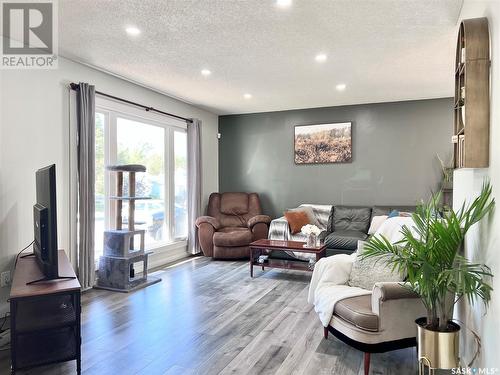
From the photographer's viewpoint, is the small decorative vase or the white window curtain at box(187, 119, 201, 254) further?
the white window curtain at box(187, 119, 201, 254)

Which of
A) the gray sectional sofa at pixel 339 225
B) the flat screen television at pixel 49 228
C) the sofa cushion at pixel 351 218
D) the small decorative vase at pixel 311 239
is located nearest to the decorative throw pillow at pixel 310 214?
the gray sectional sofa at pixel 339 225

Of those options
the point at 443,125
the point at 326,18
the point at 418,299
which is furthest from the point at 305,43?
the point at 443,125

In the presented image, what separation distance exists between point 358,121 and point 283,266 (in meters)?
3.08

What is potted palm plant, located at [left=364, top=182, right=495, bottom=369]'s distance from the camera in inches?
71.2

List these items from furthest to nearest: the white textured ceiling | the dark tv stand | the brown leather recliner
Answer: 1. the brown leather recliner
2. the white textured ceiling
3. the dark tv stand

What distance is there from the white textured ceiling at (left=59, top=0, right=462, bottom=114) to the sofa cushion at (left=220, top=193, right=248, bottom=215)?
2.16 metres

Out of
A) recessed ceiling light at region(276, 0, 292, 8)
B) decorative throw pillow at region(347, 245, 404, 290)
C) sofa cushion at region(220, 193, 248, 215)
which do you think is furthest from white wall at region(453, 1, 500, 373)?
sofa cushion at region(220, 193, 248, 215)

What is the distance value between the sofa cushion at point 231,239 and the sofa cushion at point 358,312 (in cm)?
325

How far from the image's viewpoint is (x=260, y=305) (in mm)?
3691

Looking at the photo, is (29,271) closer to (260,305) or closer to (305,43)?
(260,305)

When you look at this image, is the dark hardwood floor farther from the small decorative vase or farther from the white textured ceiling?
the white textured ceiling

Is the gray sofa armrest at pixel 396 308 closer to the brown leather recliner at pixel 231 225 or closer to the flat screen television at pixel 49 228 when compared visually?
the flat screen television at pixel 49 228

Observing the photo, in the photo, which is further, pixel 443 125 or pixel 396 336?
pixel 443 125

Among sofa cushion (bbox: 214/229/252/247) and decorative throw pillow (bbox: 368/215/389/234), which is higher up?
decorative throw pillow (bbox: 368/215/389/234)
